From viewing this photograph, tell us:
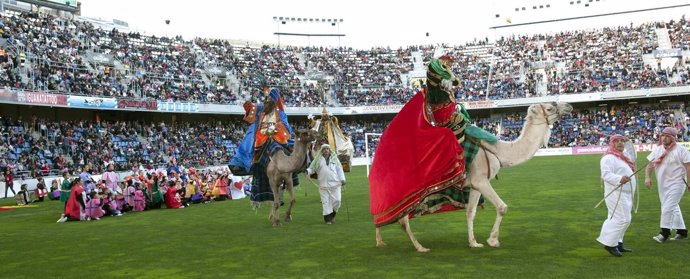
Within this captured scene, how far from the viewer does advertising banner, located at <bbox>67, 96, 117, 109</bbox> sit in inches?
1421

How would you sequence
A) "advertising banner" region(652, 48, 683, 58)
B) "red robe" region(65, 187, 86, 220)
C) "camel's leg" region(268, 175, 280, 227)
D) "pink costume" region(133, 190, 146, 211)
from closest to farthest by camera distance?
"camel's leg" region(268, 175, 280, 227), "red robe" region(65, 187, 86, 220), "pink costume" region(133, 190, 146, 211), "advertising banner" region(652, 48, 683, 58)

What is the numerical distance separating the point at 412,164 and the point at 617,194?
2893 mm

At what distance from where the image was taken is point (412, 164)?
369 inches

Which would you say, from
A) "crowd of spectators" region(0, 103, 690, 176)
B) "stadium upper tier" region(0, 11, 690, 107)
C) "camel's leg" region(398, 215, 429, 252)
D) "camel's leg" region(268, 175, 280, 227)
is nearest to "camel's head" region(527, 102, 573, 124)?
"camel's leg" region(398, 215, 429, 252)

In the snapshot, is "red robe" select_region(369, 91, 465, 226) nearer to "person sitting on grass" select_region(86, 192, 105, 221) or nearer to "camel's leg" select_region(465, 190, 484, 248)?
"camel's leg" select_region(465, 190, 484, 248)

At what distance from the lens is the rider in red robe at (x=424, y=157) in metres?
9.23

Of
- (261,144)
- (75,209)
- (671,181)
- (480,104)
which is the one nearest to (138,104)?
(75,209)

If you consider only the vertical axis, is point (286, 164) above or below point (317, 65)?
below

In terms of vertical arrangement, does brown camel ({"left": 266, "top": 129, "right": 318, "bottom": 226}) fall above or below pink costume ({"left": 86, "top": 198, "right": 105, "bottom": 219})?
above

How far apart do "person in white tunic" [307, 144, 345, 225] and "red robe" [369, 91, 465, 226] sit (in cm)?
392

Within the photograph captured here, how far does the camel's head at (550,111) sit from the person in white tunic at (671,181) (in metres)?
1.53

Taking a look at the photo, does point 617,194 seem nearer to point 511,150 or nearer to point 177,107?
point 511,150

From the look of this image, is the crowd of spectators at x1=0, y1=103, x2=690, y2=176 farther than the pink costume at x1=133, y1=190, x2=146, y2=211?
Yes

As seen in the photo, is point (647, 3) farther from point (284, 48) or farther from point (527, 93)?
point (284, 48)
